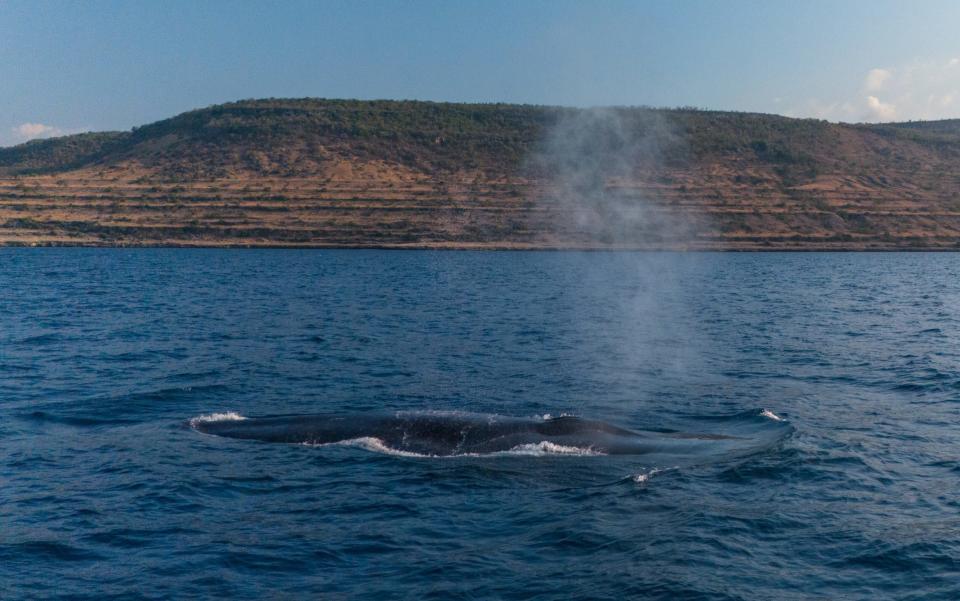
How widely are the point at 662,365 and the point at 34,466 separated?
19465 mm

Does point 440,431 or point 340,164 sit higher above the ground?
point 340,164

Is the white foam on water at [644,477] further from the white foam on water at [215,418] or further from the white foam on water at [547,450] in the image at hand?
the white foam on water at [215,418]

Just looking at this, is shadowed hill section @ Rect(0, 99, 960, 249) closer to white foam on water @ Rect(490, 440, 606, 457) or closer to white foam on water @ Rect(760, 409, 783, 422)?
white foam on water @ Rect(760, 409, 783, 422)

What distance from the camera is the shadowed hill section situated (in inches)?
4210

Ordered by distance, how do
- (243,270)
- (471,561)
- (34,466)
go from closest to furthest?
(471,561) → (34,466) → (243,270)

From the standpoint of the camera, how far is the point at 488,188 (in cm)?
11662

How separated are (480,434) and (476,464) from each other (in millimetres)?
1585

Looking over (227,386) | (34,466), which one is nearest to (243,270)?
(227,386)

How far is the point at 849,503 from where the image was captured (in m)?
14.6

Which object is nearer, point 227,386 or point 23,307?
point 227,386

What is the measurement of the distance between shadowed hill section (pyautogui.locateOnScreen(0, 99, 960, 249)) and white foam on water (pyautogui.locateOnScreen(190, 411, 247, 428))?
67601 millimetres

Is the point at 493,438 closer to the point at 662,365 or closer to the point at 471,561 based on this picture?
the point at 471,561

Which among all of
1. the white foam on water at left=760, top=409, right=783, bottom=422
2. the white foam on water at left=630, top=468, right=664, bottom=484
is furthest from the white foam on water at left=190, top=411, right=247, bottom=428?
the white foam on water at left=760, top=409, right=783, bottom=422

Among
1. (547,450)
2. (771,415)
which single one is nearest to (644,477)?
(547,450)
